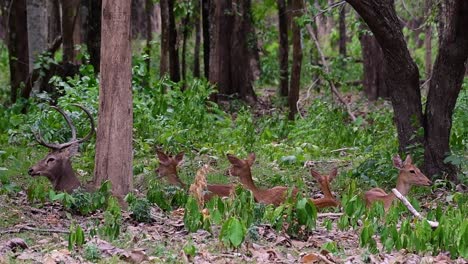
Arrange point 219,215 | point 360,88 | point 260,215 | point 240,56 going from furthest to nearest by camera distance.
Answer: point 360,88 < point 240,56 < point 260,215 < point 219,215

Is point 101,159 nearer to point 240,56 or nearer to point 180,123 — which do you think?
point 180,123

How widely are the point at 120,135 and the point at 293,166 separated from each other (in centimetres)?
359

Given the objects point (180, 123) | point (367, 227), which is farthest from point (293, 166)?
point (367, 227)

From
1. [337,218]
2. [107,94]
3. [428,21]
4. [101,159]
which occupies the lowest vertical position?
[337,218]

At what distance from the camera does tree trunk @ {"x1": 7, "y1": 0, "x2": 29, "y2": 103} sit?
1655 cm

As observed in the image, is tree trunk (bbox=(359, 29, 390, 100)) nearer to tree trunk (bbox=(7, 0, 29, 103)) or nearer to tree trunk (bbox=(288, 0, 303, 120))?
tree trunk (bbox=(288, 0, 303, 120))

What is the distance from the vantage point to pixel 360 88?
21781mm

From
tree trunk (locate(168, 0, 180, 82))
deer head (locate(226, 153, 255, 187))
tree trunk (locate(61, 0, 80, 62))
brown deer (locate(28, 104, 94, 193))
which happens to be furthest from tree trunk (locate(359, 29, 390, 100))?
brown deer (locate(28, 104, 94, 193))

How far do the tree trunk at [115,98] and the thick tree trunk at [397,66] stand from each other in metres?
2.70

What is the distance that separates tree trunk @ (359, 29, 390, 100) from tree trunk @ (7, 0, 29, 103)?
7.75 m

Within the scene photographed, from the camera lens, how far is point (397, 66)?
31.2ft

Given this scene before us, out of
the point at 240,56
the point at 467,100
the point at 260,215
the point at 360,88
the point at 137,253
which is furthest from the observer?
the point at 360,88

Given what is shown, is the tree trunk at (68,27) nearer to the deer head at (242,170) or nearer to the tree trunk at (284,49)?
the tree trunk at (284,49)

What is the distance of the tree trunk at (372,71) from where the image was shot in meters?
20.1
